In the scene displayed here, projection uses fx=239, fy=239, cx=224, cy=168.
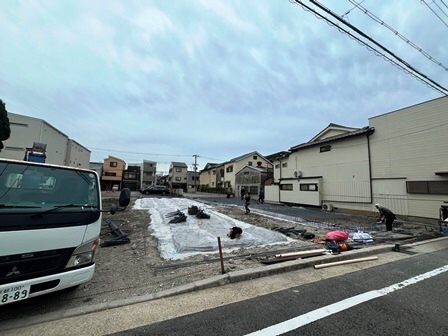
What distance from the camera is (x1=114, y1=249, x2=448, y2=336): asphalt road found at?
255cm

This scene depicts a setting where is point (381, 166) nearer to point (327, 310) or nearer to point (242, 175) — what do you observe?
point (327, 310)

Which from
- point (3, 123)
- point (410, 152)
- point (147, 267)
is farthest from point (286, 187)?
point (3, 123)

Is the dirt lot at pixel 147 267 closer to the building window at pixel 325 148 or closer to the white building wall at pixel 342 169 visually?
the white building wall at pixel 342 169

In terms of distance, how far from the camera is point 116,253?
5.39 m

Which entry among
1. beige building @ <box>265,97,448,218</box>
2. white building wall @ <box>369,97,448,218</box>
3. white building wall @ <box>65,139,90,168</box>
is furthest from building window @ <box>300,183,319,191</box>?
white building wall @ <box>65,139,90,168</box>

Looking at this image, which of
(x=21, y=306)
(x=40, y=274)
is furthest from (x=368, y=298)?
(x=21, y=306)

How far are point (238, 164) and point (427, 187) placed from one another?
2736 cm

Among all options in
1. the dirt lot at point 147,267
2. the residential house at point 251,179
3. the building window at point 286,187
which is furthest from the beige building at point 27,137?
the dirt lot at point 147,267

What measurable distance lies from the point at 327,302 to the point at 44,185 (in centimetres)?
418

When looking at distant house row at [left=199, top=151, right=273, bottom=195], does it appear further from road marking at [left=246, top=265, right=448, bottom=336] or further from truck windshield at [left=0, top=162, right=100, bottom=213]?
truck windshield at [left=0, top=162, right=100, bottom=213]

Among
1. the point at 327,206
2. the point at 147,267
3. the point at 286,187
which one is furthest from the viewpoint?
the point at 286,187

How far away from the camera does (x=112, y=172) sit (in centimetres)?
5084

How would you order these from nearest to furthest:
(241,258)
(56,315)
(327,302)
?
(56,315)
(327,302)
(241,258)

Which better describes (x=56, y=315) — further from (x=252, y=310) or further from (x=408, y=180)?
(x=408, y=180)
